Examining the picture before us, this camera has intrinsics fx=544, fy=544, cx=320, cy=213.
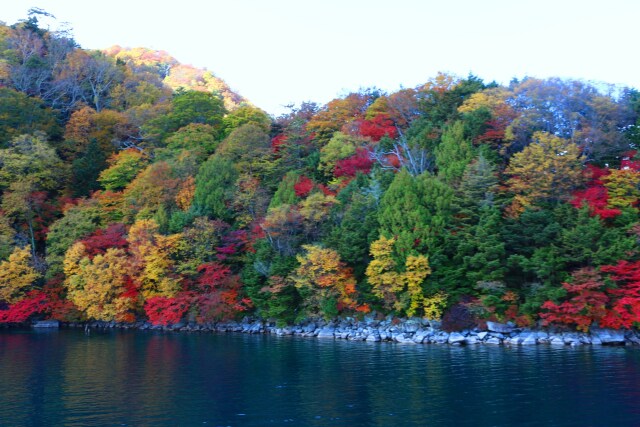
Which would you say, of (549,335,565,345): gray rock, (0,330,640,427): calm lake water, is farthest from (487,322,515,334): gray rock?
(0,330,640,427): calm lake water

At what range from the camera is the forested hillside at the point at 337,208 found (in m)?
29.3

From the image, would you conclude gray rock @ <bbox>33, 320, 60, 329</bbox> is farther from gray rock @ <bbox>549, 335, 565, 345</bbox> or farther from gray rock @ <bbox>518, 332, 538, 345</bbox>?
gray rock @ <bbox>549, 335, 565, 345</bbox>

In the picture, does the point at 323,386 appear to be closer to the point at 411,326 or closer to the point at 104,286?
the point at 411,326

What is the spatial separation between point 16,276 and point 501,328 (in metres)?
A: 36.2

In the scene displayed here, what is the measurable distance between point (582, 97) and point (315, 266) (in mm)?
20049

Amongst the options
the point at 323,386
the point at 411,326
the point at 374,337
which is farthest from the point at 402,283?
the point at 323,386

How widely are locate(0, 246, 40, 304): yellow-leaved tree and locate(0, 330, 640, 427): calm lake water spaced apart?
47.3ft

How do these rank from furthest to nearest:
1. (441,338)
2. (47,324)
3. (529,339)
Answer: (47,324)
(441,338)
(529,339)

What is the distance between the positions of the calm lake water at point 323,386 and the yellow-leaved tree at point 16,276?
14.4 m

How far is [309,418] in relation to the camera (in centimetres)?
1568

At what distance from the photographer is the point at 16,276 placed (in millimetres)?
42656

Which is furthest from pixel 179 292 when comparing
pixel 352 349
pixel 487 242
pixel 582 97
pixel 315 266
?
pixel 582 97

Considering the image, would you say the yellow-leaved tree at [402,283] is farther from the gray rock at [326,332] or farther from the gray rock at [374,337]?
the gray rock at [326,332]

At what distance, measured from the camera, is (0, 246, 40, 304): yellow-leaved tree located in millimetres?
42219
